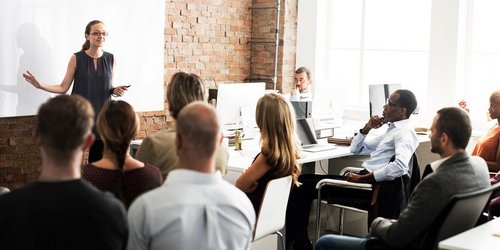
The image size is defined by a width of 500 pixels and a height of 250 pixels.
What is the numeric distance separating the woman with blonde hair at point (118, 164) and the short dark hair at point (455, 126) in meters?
1.36

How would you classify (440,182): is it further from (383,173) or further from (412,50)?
(412,50)

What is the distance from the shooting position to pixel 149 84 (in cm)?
795

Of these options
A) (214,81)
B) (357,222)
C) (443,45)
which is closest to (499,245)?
(357,222)

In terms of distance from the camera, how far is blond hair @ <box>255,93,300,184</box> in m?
4.26

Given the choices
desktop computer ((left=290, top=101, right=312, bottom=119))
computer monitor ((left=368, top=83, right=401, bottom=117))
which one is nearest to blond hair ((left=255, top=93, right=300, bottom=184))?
desktop computer ((left=290, top=101, right=312, bottom=119))

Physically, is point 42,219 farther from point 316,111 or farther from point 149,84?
point 149,84

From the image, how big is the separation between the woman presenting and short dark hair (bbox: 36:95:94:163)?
3778mm

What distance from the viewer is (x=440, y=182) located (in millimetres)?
3328

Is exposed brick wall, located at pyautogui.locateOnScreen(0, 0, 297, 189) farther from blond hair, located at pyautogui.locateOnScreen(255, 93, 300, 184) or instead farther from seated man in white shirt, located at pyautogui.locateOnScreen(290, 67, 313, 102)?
blond hair, located at pyautogui.locateOnScreen(255, 93, 300, 184)

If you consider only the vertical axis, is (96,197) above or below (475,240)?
above

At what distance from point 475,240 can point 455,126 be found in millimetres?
526

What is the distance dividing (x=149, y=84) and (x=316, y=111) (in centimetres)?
188

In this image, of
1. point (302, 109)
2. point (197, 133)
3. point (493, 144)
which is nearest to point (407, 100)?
point (493, 144)

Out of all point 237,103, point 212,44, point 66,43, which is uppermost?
point 212,44
